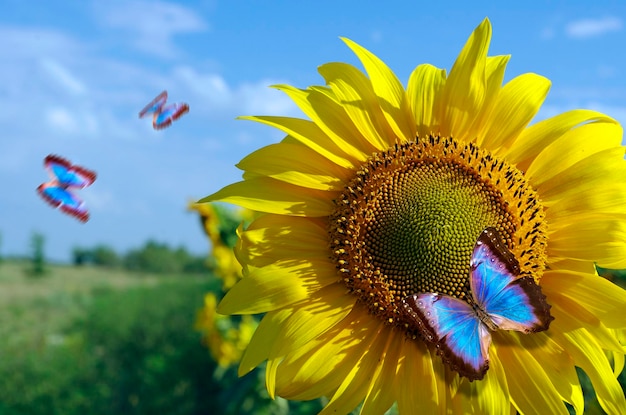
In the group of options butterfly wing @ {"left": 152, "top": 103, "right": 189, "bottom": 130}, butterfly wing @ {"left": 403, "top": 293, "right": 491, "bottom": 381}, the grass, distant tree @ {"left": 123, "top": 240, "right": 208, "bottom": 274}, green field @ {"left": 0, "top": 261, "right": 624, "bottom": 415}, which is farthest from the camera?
distant tree @ {"left": 123, "top": 240, "right": 208, "bottom": 274}

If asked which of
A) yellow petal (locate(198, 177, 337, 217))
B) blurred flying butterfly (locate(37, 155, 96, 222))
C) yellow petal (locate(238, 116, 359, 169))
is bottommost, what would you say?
yellow petal (locate(198, 177, 337, 217))

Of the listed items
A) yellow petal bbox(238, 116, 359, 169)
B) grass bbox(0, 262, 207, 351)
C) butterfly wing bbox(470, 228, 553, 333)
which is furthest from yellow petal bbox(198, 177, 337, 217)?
grass bbox(0, 262, 207, 351)

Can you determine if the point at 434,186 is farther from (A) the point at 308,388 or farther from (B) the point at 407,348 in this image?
(A) the point at 308,388

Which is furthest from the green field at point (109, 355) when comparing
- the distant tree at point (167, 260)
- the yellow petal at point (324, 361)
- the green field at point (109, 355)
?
the distant tree at point (167, 260)

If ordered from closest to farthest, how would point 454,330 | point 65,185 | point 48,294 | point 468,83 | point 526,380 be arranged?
point 454,330
point 65,185
point 526,380
point 468,83
point 48,294

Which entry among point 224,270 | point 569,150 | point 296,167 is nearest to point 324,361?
point 296,167

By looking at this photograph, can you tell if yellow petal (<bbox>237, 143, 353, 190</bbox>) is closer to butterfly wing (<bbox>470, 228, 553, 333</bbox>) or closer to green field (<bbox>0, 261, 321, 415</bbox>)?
butterfly wing (<bbox>470, 228, 553, 333</bbox>)

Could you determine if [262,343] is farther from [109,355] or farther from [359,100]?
[109,355]

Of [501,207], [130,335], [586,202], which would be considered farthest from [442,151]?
[130,335]
